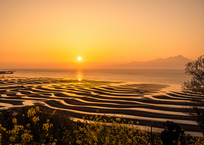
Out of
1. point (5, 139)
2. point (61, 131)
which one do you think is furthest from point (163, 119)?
point (5, 139)

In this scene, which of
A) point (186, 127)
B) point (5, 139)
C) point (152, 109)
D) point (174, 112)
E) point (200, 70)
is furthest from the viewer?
point (152, 109)

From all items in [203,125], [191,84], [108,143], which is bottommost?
[203,125]

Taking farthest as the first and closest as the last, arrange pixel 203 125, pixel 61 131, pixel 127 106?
pixel 127 106 → pixel 203 125 → pixel 61 131

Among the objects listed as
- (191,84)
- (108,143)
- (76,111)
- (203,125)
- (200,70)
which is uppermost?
(200,70)

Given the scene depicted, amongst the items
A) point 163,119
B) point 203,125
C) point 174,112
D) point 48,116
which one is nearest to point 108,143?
point 48,116

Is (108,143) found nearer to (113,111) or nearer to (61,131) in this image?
(61,131)

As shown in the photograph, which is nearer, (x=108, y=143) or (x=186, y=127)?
(x=108, y=143)

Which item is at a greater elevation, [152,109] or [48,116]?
[48,116]

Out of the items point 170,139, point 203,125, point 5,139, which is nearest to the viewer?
point 5,139

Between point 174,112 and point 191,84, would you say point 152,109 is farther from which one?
point 191,84
